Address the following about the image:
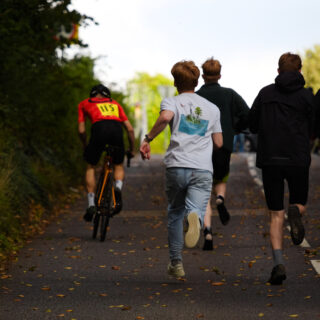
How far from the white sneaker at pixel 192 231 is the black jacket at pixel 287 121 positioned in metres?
0.78

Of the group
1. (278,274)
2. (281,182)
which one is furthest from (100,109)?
(278,274)

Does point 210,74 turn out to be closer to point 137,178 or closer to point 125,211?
point 125,211

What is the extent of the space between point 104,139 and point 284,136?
4.06 m

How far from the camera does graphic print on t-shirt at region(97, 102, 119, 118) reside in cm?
1135

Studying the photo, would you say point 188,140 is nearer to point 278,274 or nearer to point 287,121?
point 287,121

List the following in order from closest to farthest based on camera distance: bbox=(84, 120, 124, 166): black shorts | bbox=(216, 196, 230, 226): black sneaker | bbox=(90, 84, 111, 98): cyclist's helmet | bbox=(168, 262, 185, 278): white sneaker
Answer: bbox=(168, 262, 185, 278): white sneaker
bbox=(216, 196, 230, 226): black sneaker
bbox=(84, 120, 124, 166): black shorts
bbox=(90, 84, 111, 98): cyclist's helmet

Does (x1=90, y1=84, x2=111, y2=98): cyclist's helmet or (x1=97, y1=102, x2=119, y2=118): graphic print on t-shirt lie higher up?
(x1=90, y1=84, x2=111, y2=98): cyclist's helmet

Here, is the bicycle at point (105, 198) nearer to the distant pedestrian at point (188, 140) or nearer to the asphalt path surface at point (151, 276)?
the asphalt path surface at point (151, 276)

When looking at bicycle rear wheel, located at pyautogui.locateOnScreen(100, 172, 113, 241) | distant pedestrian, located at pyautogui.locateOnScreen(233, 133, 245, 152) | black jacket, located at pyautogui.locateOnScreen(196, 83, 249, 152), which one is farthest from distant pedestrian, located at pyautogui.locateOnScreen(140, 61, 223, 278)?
distant pedestrian, located at pyautogui.locateOnScreen(233, 133, 245, 152)

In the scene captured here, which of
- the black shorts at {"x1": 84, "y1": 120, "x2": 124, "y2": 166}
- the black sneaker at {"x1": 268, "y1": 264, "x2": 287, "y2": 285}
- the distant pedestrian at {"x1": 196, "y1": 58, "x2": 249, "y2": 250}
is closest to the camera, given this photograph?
the black sneaker at {"x1": 268, "y1": 264, "x2": 287, "y2": 285}

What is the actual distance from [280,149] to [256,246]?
3023 millimetres

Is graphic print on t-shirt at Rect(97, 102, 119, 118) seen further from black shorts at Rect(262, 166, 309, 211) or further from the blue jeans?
black shorts at Rect(262, 166, 309, 211)

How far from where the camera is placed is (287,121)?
25.2 feet

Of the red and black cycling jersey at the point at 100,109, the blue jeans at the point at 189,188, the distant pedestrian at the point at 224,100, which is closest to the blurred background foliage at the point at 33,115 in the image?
the red and black cycling jersey at the point at 100,109
